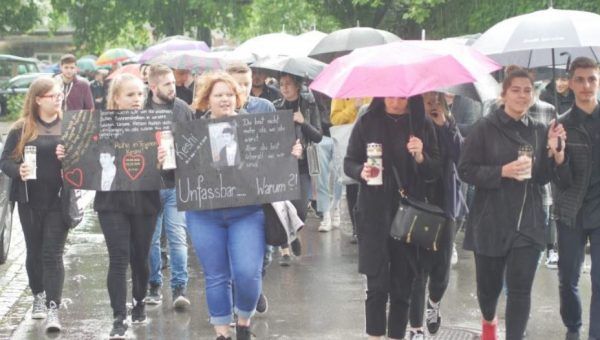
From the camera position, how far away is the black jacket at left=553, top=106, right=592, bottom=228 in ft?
23.0

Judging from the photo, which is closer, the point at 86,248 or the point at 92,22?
the point at 86,248

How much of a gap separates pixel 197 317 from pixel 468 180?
2.60m

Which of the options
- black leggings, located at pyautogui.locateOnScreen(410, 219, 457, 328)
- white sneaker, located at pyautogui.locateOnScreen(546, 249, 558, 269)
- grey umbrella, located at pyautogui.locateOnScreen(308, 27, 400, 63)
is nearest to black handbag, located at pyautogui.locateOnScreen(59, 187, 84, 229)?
black leggings, located at pyautogui.locateOnScreen(410, 219, 457, 328)

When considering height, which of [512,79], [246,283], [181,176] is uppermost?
[512,79]

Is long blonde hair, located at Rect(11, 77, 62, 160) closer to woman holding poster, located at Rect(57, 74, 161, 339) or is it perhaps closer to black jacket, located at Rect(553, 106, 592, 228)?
woman holding poster, located at Rect(57, 74, 161, 339)

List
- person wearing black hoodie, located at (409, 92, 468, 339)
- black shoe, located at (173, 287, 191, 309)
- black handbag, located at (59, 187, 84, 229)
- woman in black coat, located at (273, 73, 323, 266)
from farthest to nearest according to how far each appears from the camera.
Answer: woman in black coat, located at (273, 73, 323, 266) < black shoe, located at (173, 287, 191, 309) < black handbag, located at (59, 187, 84, 229) < person wearing black hoodie, located at (409, 92, 468, 339)

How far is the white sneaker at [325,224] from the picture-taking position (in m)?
12.9

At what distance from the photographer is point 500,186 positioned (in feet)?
21.9

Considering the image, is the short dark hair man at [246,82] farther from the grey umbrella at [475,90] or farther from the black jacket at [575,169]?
the black jacket at [575,169]

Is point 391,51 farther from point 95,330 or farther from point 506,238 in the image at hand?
point 95,330

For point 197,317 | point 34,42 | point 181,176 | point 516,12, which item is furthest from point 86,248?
point 34,42

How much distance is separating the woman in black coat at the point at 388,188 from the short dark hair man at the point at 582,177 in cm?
86

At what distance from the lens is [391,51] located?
21.7 ft

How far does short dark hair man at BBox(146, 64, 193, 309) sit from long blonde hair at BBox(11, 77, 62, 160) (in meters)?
0.83
